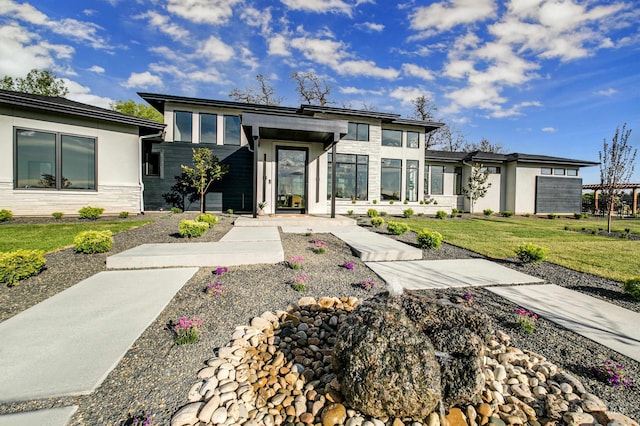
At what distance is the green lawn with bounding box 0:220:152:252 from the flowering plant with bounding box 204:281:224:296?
4.11 metres

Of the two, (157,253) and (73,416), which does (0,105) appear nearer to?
(157,253)

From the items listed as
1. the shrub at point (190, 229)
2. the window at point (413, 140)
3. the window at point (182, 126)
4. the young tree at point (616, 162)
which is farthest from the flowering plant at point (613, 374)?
the window at point (413, 140)

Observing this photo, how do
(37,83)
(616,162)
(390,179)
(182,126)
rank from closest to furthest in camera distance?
1. (616,162)
2. (182,126)
3. (390,179)
4. (37,83)

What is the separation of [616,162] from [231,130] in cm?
1696

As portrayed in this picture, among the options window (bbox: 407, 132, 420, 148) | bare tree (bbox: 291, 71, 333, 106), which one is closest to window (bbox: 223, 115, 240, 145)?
window (bbox: 407, 132, 420, 148)

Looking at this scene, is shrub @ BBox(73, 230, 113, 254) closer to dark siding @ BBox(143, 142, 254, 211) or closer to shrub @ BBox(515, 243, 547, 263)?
shrub @ BBox(515, 243, 547, 263)

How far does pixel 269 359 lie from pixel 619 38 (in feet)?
48.0

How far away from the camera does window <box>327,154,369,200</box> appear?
1410 centimetres

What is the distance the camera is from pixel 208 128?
13703 millimetres

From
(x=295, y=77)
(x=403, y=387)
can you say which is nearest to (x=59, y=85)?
(x=295, y=77)

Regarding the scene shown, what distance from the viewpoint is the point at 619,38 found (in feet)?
30.5

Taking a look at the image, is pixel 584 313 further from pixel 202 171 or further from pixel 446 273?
pixel 202 171

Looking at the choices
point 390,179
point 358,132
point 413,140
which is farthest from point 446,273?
point 413,140

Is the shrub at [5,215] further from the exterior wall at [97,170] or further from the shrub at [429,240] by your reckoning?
the shrub at [429,240]
